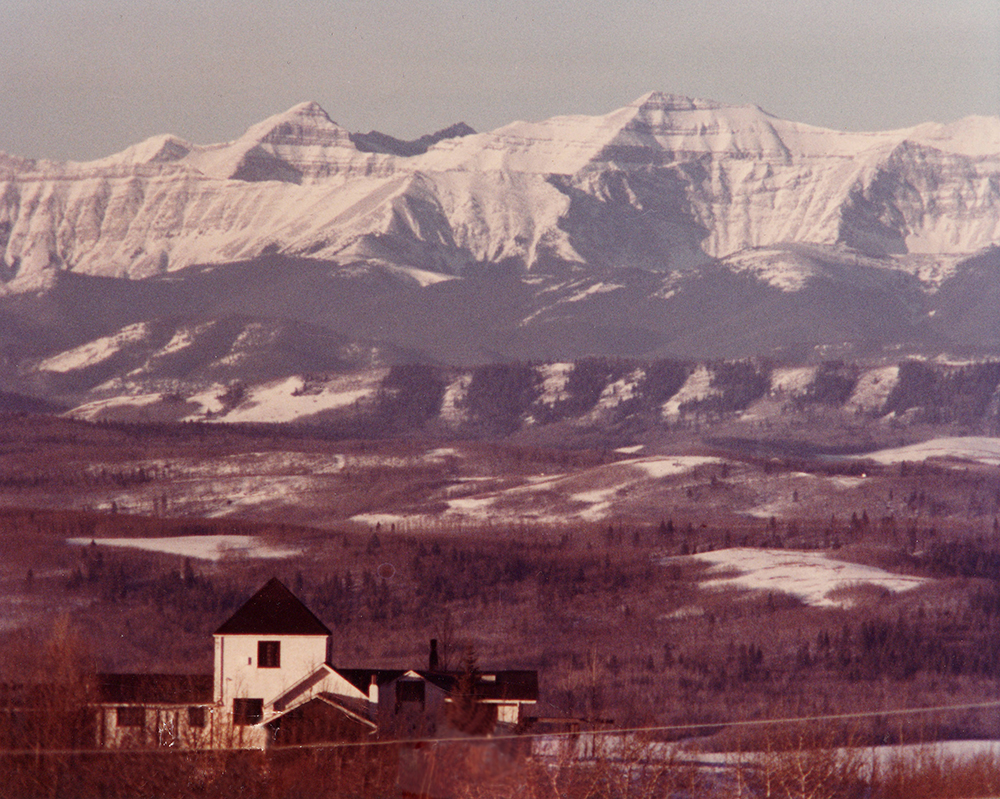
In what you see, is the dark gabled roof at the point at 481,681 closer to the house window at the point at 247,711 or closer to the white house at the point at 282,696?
the white house at the point at 282,696

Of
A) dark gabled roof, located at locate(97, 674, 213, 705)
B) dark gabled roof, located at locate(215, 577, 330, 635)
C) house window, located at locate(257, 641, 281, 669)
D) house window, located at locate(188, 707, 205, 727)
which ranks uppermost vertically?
dark gabled roof, located at locate(215, 577, 330, 635)

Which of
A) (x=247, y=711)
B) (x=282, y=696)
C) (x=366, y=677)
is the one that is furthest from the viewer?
(x=366, y=677)

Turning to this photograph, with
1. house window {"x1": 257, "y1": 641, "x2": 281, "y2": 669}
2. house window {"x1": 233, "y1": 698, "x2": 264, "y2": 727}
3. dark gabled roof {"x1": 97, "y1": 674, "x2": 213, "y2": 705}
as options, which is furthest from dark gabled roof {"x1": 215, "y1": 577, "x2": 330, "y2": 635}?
house window {"x1": 233, "y1": 698, "x2": 264, "y2": 727}

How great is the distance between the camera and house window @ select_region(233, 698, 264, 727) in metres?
113

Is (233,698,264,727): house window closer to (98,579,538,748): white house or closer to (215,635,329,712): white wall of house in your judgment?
(98,579,538,748): white house

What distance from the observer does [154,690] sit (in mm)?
120000

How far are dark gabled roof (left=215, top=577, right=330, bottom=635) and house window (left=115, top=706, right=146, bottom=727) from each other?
16739mm

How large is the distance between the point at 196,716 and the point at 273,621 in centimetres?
1355

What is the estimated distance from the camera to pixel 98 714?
11019 cm

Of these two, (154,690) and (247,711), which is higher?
(154,690)

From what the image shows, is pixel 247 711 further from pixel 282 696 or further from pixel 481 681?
pixel 481 681

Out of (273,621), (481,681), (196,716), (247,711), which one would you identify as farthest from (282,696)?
(481,681)

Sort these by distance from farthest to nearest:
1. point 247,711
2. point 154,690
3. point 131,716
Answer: point 154,690, point 247,711, point 131,716

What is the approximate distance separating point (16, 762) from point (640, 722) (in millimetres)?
83768
